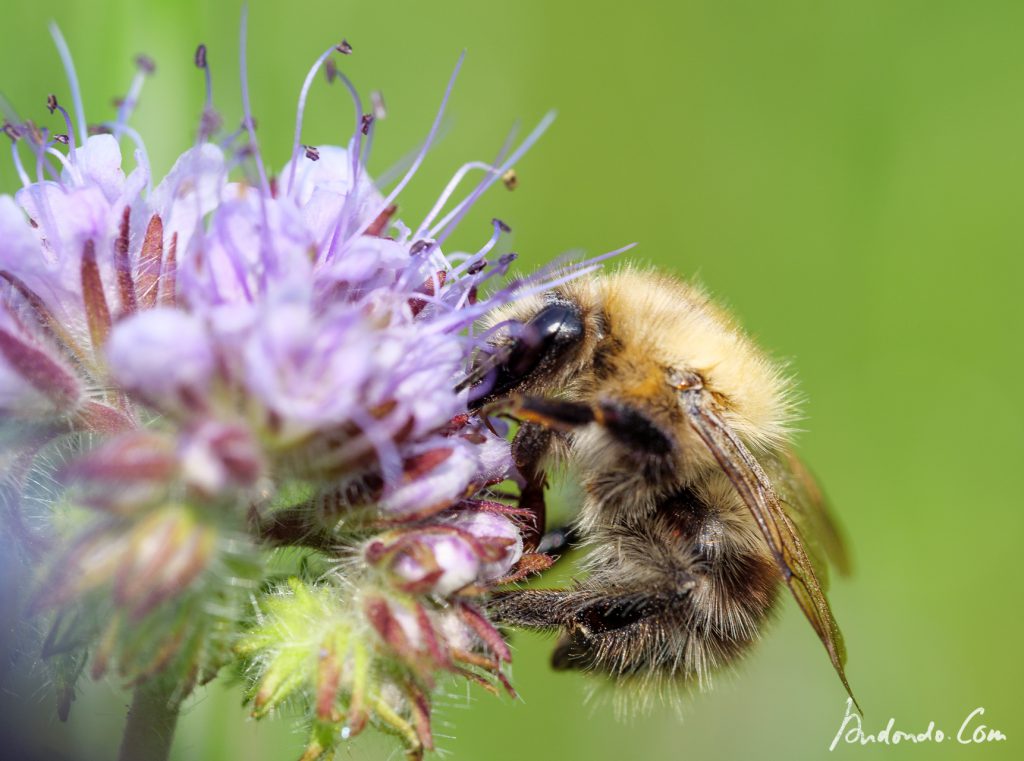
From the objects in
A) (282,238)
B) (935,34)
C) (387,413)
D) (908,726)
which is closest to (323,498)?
(387,413)

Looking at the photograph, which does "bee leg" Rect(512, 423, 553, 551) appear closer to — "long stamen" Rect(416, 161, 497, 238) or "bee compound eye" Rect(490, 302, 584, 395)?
"bee compound eye" Rect(490, 302, 584, 395)

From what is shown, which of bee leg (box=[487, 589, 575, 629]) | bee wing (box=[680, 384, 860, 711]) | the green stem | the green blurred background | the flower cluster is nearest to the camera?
the flower cluster

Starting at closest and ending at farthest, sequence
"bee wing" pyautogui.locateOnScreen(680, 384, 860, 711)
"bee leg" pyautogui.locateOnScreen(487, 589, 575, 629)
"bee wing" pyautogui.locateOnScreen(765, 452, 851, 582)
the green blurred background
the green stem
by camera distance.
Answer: the green stem → "bee wing" pyautogui.locateOnScreen(680, 384, 860, 711) → "bee leg" pyautogui.locateOnScreen(487, 589, 575, 629) → "bee wing" pyautogui.locateOnScreen(765, 452, 851, 582) → the green blurred background

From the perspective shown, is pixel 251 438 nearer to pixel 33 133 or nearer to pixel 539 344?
pixel 539 344

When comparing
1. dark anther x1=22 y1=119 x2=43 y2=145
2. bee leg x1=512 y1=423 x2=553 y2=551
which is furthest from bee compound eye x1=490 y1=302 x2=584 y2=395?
dark anther x1=22 y1=119 x2=43 y2=145

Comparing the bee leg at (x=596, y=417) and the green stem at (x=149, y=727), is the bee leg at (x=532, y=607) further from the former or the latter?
the green stem at (x=149, y=727)

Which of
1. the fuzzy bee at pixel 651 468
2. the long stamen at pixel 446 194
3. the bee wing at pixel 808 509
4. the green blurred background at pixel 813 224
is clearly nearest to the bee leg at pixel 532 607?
the fuzzy bee at pixel 651 468

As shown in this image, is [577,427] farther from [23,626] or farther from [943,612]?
[943,612]
